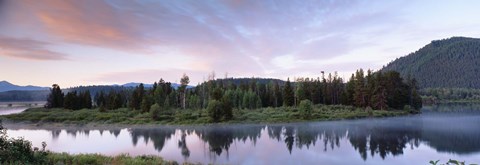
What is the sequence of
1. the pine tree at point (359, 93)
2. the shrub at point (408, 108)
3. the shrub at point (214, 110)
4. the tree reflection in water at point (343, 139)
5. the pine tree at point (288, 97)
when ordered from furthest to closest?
the pine tree at point (288, 97), the pine tree at point (359, 93), the shrub at point (408, 108), the shrub at point (214, 110), the tree reflection in water at point (343, 139)

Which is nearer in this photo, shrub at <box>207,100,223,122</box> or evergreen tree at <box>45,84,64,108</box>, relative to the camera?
shrub at <box>207,100,223,122</box>

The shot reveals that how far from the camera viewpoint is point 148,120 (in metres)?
82.4

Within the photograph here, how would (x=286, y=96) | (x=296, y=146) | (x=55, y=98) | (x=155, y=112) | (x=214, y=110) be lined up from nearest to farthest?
(x=296, y=146), (x=214, y=110), (x=155, y=112), (x=286, y=96), (x=55, y=98)

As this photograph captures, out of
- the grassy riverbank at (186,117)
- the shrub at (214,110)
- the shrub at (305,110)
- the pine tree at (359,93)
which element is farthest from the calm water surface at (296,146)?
the pine tree at (359,93)

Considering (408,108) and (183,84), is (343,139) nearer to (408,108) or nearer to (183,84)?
(408,108)

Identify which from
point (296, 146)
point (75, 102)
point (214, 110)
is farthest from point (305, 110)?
point (75, 102)

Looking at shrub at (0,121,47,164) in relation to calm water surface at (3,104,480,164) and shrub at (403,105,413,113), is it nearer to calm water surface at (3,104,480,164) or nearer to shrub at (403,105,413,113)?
calm water surface at (3,104,480,164)

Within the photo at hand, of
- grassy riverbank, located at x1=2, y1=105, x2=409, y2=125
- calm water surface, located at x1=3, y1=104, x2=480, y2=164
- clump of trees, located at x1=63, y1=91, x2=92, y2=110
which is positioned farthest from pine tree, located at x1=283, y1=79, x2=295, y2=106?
clump of trees, located at x1=63, y1=91, x2=92, y2=110

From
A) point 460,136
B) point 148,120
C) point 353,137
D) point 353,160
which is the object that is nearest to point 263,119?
point 148,120

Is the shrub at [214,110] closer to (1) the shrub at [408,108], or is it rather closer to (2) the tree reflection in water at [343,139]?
(2) the tree reflection in water at [343,139]

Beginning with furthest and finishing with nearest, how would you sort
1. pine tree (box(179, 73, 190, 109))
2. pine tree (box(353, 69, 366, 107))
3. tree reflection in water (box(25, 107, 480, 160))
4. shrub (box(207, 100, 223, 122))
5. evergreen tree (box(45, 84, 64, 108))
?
evergreen tree (box(45, 84, 64, 108)) → pine tree (box(179, 73, 190, 109)) → pine tree (box(353, 69, 366, 107)) → shrub (box(207, 100, 223, 122)) → tree reflection in water (box(25, 107, 480, 160))

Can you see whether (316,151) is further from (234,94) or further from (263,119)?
(234,94)

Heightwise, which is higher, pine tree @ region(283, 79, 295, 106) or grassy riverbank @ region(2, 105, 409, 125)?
pine tree @ region(283, 79, 295, 106)

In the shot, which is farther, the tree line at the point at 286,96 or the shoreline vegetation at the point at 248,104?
the tree line at the point at 286,96
